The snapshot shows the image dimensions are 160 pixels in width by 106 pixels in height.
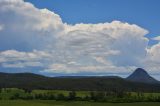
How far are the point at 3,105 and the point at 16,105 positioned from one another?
6.86 meters

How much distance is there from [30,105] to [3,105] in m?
12.0

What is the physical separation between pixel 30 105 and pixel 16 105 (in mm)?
6876

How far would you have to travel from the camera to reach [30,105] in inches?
6821

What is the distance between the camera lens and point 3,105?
170375mm

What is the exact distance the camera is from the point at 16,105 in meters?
175
